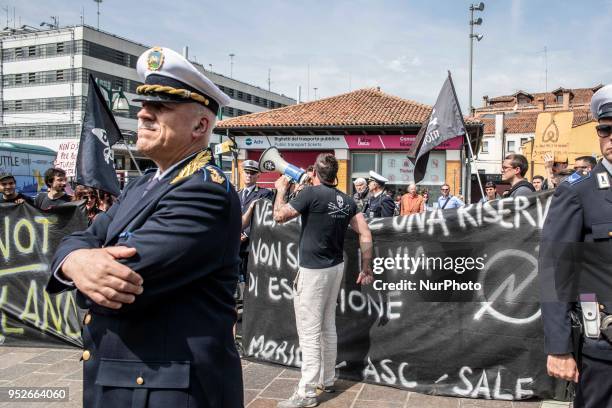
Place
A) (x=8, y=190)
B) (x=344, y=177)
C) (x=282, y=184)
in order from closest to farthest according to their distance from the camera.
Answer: (x=282, y=184)
(x=8, y=190)
(x=344, y=177)

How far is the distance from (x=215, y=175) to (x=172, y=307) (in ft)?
1.42

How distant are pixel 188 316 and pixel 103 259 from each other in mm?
333

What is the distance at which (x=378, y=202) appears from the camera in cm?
881

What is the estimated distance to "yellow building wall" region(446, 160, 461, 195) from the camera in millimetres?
23734

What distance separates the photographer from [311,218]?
441 cm

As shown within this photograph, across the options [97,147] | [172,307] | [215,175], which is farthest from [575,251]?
[97,147]

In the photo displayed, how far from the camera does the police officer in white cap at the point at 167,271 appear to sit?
1525 mm

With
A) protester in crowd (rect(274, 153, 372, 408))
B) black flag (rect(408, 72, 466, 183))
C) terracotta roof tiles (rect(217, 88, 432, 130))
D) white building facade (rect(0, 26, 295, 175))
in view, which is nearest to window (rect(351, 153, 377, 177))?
terracotta roof tiles (rect(217, 88, 432, 130))

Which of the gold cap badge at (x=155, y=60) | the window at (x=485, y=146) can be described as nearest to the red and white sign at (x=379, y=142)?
the gold cap badge at (x=155, y=60)

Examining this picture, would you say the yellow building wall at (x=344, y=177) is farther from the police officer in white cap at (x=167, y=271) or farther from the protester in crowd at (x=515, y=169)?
the police officer in white cap at (x=167, y=271)

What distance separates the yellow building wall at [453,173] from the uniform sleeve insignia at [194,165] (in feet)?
75.1

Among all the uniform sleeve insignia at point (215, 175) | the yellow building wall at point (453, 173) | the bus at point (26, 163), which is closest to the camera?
the uniform sleeve insignia at point (215, 175)

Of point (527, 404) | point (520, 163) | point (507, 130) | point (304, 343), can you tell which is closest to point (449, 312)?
point (527, 404)

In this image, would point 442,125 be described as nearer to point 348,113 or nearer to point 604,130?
point 604,130
